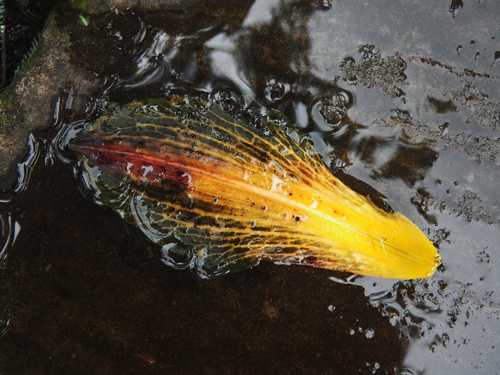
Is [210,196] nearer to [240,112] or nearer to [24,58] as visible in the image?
[240,112]

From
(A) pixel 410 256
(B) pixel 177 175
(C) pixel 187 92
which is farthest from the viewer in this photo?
(C) pixel 187 92

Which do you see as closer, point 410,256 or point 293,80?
point 410,256

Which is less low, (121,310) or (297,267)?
(297,267)

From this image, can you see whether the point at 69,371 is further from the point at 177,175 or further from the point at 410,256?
the point at 410,256

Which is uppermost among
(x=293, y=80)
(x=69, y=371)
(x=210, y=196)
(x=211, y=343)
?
(x=293, y=80)

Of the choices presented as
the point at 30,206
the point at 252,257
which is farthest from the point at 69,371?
the point at 252,257

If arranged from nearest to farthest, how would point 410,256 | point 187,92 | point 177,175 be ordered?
point 177,175, point 410,256, point 187,92

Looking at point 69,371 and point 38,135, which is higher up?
point 38,135
